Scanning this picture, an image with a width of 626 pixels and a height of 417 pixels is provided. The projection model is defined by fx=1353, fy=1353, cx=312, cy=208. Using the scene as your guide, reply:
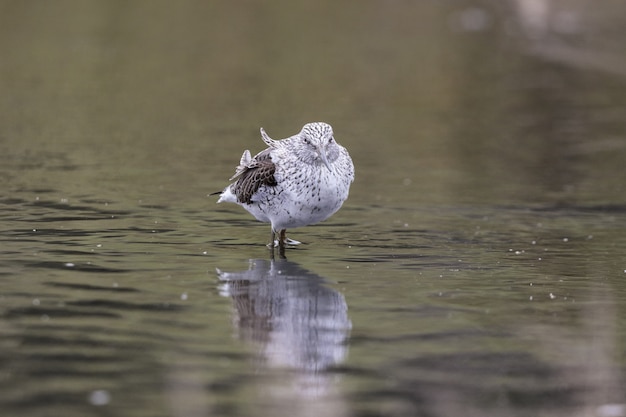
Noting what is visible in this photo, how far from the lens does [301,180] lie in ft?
38.9

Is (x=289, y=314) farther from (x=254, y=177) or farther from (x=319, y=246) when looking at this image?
(x=319, y=246)

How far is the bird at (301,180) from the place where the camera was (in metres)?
11.9

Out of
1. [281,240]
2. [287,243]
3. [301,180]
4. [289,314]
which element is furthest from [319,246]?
[289,314]

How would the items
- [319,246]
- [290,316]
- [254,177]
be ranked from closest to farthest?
[290,316] < [254,177] < [319,246]

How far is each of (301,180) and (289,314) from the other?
7.46 feet

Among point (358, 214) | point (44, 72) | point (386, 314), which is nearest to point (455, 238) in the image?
point (358, 214)

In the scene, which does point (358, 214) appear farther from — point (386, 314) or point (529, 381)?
point (529, 381)

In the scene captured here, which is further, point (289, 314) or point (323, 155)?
point (323, 155)

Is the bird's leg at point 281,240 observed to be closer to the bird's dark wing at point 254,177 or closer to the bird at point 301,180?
the bird at point 301,180

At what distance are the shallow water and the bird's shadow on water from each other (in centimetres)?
3

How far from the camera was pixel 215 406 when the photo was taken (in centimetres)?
752

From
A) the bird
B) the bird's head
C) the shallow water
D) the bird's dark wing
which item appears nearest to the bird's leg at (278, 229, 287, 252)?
the bird

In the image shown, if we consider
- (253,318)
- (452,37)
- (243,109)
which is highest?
(452,37)

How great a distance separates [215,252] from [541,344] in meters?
4.07
